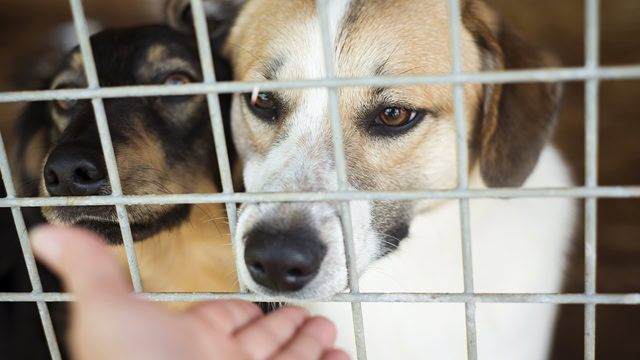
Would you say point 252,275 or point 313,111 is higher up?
point 313,111

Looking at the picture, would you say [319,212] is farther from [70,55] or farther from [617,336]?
[617,336]

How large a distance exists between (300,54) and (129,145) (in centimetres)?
54

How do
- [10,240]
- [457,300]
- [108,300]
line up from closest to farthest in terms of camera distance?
[108,300], [457,300], [10,240]

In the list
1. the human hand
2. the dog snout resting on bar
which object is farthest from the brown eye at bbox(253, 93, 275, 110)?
the human hand

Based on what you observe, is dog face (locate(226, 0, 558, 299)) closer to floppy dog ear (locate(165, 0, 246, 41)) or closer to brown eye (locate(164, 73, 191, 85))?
brown eye (locate(164, 73, 191, 85))

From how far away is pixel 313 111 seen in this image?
1.42 metres

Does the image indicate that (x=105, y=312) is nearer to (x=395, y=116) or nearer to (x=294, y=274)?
(x=294, y=274)

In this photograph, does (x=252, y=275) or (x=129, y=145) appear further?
(x=129, y=145)

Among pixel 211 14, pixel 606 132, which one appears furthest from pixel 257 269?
pixel 606 132

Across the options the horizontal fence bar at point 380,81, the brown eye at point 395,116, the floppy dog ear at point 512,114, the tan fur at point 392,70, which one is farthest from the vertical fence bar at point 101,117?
the floppy dog ear at point 512,114

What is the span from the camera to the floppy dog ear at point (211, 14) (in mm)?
2066

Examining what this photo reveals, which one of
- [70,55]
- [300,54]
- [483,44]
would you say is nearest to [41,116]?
[70,55]

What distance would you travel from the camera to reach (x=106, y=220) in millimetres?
1490

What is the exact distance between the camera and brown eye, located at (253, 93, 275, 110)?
157 centimetres
